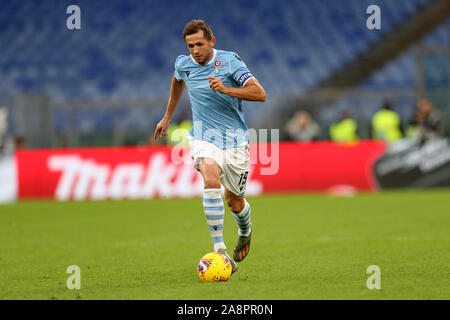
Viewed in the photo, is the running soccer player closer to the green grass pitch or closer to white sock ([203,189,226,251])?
white sock ([203,189,226,251])

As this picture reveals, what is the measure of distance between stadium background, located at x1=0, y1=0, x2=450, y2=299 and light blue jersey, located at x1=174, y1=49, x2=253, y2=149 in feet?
3.80

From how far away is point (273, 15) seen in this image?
26469 mm

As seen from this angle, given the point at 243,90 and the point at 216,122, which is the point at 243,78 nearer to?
the point at 243,90

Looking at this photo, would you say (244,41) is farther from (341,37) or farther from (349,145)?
(349,145)

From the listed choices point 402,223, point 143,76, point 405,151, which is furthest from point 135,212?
point 143,76

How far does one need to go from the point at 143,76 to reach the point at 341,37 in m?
6.85

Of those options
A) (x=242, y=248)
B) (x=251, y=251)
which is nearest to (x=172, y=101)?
(x=242, y=248)

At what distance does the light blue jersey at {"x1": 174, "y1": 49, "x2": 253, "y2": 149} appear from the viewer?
21.3ft

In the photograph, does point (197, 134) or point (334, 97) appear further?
point (334, 97)

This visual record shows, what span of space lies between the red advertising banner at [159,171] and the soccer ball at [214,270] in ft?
34.1

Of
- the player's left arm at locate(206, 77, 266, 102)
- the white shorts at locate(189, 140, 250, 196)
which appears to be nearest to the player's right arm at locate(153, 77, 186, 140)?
the white shorts at locate(189, 140, 250, 196)

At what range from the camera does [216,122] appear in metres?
6.62

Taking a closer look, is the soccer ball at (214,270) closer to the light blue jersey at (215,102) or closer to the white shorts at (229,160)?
the white shorts at (229,160)

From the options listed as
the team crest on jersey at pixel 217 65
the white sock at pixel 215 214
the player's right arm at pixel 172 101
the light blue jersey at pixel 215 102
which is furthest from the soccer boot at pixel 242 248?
the team crest on jersey at pixel 217 65
